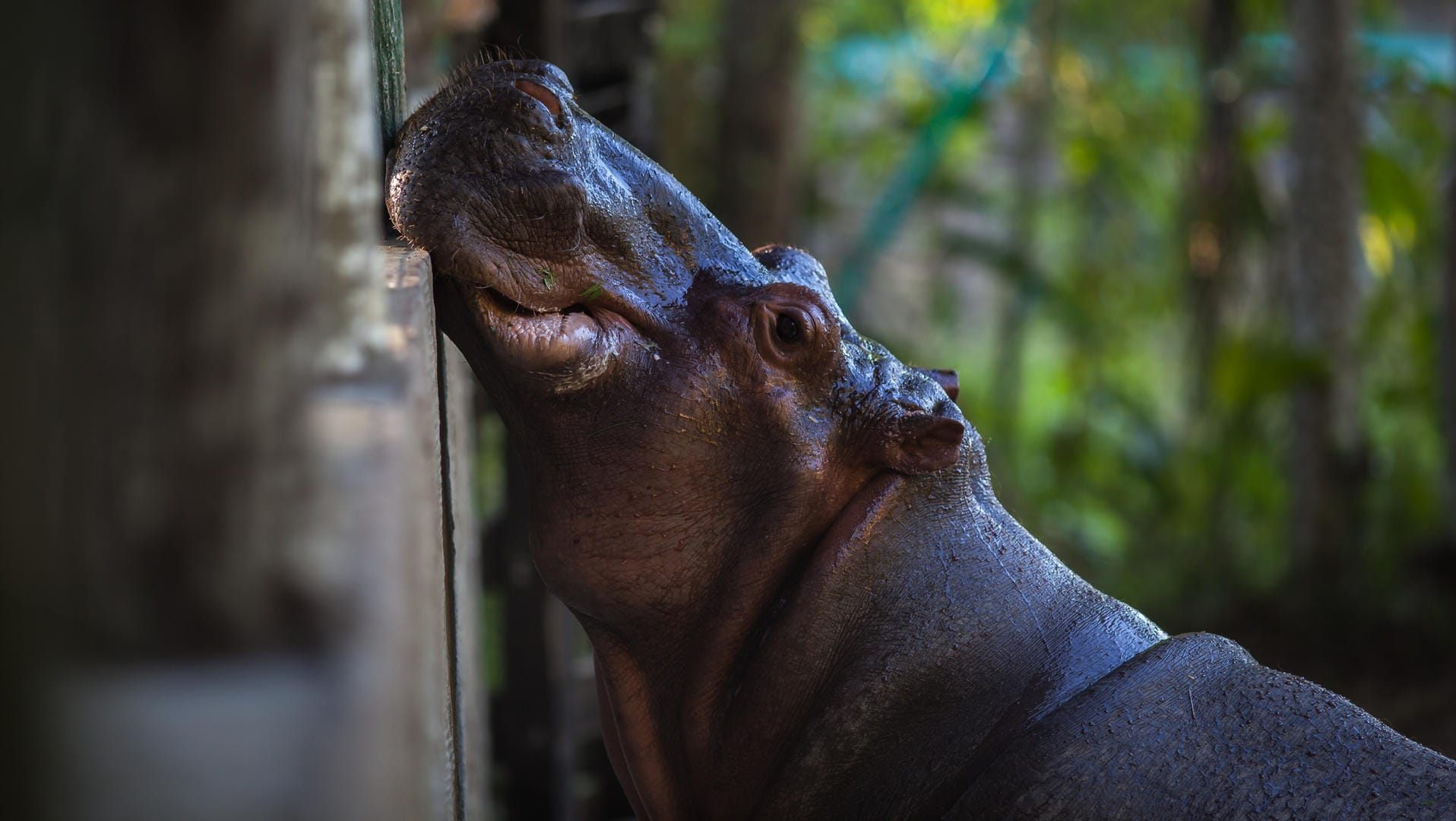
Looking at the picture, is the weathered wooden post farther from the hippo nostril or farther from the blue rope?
the blue rope

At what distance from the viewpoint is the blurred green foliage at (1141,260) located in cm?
781

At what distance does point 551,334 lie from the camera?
5.12ft

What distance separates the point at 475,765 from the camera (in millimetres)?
2545

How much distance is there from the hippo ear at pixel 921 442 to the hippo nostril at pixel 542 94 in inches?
22.7

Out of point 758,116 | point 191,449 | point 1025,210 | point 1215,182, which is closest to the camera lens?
point 191,449

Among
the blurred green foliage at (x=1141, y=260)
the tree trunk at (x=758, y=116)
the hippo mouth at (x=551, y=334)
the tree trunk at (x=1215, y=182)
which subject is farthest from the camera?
the tree trunk at (x=1215, y=182)

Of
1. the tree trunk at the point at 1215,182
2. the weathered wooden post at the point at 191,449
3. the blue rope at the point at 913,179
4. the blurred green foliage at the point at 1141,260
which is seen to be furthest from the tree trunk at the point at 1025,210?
the weathered wooden post at the point at 191,449

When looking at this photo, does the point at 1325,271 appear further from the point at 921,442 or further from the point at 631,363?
the point at 631,363

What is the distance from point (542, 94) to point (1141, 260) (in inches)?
410

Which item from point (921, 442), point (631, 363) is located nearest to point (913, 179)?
point (921, 442)

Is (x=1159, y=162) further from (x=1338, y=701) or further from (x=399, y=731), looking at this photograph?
(x=399, y=731)

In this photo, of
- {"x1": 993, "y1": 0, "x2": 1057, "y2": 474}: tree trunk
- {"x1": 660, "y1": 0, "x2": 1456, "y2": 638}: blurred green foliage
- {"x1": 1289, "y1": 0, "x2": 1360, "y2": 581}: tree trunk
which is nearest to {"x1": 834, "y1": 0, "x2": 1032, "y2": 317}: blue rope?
{"x1": 660, "y1": 0, "x2": 1456, "y2": 638}: blurred green foliage

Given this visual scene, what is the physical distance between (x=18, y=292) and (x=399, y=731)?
0.34m

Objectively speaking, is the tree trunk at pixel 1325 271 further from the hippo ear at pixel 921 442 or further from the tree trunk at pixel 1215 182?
the hippo ear at pixel 921 442
